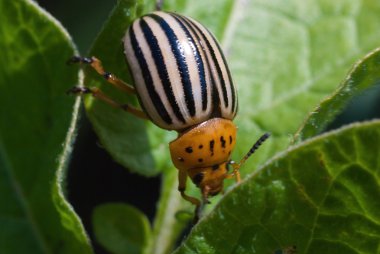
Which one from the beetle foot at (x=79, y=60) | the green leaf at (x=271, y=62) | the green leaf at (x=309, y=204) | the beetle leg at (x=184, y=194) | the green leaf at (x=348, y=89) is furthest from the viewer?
the green leaf at (x=271, y=62)

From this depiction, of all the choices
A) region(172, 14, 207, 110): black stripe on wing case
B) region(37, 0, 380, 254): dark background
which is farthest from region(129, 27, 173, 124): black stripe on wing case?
region(37, 0, 380, 254): dark background

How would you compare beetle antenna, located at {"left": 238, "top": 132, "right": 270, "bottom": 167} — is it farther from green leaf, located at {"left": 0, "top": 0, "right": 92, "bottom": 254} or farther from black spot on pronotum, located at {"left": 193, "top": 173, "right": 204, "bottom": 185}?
green leaf, located at {"left": 0, "top": 0, "right": 92, "bottom": 254}

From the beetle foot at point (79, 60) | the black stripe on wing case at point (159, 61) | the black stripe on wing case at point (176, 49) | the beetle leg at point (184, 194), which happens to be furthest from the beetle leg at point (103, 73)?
the beetle leg at point (184, 194)

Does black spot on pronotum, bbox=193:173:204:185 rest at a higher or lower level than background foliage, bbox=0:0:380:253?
lower

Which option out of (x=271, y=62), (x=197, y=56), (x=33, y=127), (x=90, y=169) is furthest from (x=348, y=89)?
(x=90, y=169)

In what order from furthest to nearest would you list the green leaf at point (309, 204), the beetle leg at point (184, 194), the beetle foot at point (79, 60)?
the beetle leg at point (184, 194)
the beetle foot at point (79, 60)
the green leaf at point (309, 204)

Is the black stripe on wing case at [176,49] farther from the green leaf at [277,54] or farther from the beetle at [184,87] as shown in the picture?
the green leaf at [277,54]
